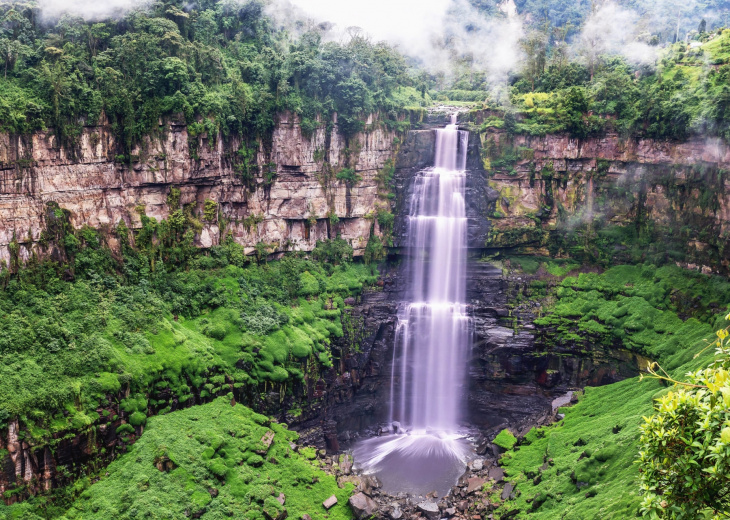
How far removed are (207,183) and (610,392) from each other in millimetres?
22262

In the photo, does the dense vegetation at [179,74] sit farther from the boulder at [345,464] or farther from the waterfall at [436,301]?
the boulder at [345,464]

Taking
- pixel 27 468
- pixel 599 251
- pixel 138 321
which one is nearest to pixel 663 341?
pixel 599 251

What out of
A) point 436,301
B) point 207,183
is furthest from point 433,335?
point 207,183

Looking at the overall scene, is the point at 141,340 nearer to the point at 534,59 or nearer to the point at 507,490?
the point at 507,490

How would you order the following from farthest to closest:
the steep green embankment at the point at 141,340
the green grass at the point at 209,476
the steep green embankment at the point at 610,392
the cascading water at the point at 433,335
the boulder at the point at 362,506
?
the cascading water at the point at 433,335, the boulder at the point at 362,506, the steep green embankment at the point at 141,340, the green grass at the point at 209,476, the steep green embankment at the point at 610,392

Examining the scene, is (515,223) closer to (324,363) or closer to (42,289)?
(324,363)

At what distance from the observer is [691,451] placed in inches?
282

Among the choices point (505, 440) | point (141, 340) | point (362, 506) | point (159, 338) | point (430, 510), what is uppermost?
point (141, 340)

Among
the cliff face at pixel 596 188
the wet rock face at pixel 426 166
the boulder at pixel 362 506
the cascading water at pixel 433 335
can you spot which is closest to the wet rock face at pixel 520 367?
the cascading water at pixel 433 335

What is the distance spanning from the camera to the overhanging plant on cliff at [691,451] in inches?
261

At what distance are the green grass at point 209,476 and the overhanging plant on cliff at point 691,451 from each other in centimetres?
1699

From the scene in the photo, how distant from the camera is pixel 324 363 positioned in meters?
29.8

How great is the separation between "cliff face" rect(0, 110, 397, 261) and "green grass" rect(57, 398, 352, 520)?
980 cm

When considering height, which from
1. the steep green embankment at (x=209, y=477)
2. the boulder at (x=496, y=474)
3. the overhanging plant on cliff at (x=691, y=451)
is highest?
the overhanging plant on cliff at (x=691, y=451)
